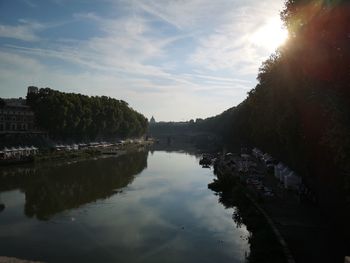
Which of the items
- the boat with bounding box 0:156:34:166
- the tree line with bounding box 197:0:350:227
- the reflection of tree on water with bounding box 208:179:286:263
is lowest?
the reflection of tree on water with bounding box 208:179:286:263

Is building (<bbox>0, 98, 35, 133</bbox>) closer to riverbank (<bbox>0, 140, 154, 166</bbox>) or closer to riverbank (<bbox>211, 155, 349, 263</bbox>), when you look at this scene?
riverbank (<bbox>0, 140, 154, 166</bbox>)

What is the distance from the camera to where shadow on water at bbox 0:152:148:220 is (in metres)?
38.3

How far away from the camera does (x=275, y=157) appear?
6056cm

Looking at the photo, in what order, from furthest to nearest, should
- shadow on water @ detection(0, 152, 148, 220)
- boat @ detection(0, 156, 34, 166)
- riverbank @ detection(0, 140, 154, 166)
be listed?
riverbank @ detection(0, 140, 154, 166) → boat @ detection(0, 156, 34, 166) → shadow on water @ detection(0, 152, 148, 220)

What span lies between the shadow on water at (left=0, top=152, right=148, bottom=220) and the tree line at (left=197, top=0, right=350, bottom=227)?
19.4m

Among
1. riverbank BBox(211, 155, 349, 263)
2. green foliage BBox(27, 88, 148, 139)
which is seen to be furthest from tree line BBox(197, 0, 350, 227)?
green foliage BBox(27, 88, 148, 139)

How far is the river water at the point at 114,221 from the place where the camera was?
81.7ft

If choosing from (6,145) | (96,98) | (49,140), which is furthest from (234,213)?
(96,98)

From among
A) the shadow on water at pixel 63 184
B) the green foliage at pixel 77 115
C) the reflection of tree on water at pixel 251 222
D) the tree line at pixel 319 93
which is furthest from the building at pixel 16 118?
the tree line at pixel 319 93

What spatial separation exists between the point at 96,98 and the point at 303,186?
265 feet

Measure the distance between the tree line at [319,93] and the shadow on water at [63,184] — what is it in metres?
19.4

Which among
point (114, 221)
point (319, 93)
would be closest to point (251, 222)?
point (114, 221)

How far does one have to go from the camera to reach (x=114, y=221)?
106 feet

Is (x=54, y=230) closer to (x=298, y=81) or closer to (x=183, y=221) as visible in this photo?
(x=183, y=221)
